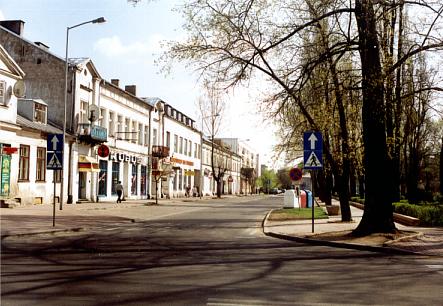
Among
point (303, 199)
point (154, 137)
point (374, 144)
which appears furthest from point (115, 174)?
point (374, 144)

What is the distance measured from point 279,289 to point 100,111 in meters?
32.8

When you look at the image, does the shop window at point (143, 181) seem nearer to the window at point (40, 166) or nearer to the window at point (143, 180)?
the window at point (143, 180)

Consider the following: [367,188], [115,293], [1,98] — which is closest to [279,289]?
[115,293]

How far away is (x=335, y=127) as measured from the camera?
69.9 feet

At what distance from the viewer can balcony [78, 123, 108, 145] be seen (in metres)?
34.7

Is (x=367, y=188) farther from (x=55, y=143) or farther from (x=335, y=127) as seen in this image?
(x=55, y=143)

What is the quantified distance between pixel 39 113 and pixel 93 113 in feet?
14.8

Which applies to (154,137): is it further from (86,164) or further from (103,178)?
(86,164)

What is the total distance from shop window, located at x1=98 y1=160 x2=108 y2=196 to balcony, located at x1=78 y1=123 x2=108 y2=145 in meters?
3.02

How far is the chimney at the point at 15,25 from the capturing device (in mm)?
35781

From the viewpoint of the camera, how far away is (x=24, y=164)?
2941 centimetres

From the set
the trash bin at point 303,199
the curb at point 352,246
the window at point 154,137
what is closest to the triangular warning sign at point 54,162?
the curb at point 352,246

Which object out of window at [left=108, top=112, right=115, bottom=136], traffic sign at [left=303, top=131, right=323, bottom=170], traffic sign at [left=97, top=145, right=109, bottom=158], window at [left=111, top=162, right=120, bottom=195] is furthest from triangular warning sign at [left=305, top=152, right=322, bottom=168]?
window at [left=111, top=162, right=120, bottom=195]

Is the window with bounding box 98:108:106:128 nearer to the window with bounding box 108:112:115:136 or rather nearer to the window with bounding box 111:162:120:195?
the window with bounding box 108:112:115:136
